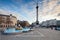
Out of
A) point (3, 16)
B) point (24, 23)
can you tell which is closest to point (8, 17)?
point (3, 16)

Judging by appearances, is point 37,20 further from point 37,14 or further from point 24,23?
point 24,23

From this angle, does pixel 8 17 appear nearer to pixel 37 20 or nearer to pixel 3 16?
pixel 3 16

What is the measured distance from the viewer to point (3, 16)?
2189 inches

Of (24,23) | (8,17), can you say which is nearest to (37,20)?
(24,23)

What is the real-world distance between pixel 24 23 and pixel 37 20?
6.95 m

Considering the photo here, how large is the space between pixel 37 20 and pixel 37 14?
2.26m

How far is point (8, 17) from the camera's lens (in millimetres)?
56219

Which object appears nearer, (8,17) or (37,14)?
(37,14)

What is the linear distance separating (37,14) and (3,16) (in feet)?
48.4

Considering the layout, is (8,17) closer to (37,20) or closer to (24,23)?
(24,23)

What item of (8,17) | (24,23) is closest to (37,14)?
(24,23)

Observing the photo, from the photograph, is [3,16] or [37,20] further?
[3,16]

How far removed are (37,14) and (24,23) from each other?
7322mm

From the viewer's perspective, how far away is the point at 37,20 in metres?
49.2
